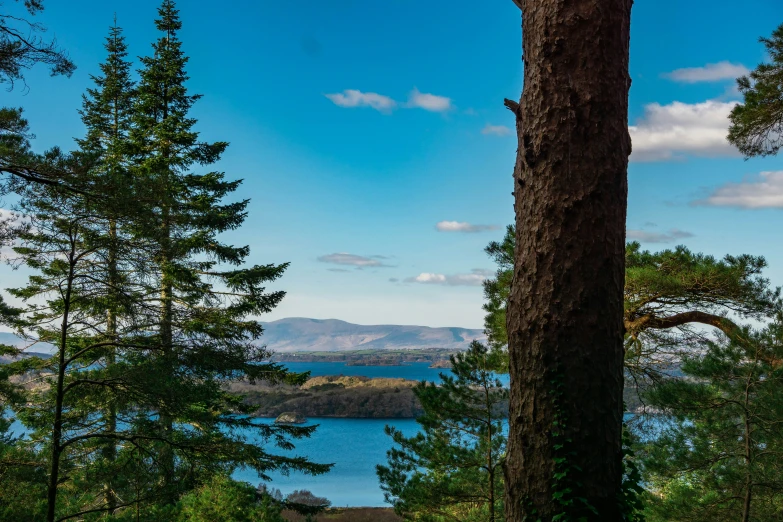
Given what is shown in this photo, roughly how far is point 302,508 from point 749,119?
10196 millimetres

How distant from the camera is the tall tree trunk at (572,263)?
2.12 meters

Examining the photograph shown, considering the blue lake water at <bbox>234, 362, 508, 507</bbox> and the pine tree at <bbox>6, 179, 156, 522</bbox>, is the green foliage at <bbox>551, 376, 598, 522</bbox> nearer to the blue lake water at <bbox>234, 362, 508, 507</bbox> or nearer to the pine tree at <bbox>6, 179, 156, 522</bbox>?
the pine tree at <bbox>6, 179, 156, 522</bbox>

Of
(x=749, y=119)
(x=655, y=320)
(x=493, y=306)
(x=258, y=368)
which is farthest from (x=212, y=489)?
(x=749, y=119)

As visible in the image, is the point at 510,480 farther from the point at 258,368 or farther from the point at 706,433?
the point at 258,368

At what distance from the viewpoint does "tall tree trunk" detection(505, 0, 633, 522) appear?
212 cm

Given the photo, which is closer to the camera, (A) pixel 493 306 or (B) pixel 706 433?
(B) pixel 706 433

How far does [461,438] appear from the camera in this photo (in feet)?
24.4

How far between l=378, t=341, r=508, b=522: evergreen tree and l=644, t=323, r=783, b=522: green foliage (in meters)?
1.85

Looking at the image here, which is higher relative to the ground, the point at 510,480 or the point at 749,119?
the point at 749,119

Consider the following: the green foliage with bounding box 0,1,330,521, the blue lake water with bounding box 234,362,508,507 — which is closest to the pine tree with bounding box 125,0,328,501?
the green foliage with bounding box 0,1,330,521

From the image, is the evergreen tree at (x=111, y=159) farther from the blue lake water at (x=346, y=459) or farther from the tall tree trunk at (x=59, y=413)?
the blue lake water at (x=346, y=459)

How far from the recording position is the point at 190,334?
8180 millimetres

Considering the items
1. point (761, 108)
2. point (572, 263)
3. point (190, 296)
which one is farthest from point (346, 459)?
point (572, 263)

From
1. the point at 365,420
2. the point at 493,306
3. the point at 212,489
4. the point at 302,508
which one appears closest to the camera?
the point at 212,489
